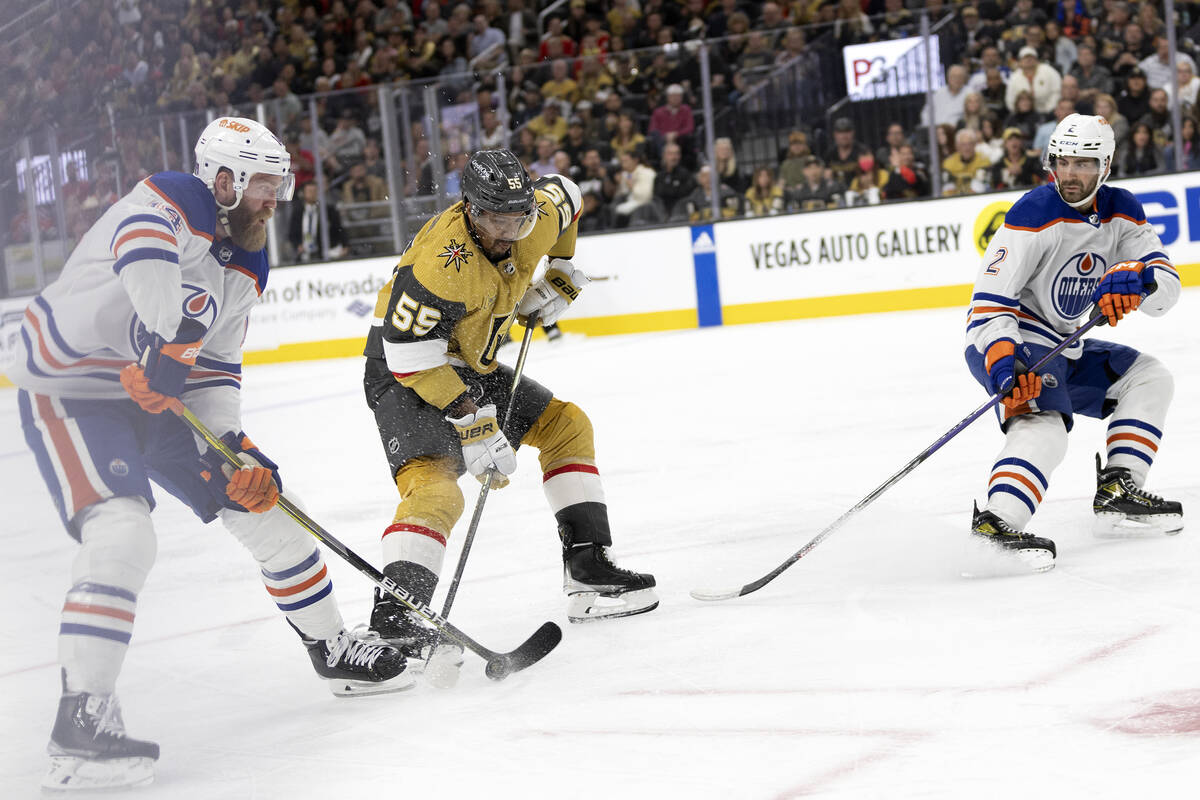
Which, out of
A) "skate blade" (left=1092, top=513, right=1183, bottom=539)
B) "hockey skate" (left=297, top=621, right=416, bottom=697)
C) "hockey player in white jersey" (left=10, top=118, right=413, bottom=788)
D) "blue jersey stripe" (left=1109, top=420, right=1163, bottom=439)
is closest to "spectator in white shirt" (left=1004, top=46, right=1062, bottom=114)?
"blue jersey stripe" (left=1109, top=420, right=1163, bottom=439)

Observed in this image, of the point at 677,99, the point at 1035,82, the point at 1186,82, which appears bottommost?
the point at 1186,82

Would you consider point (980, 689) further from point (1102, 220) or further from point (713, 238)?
point (713, 238)

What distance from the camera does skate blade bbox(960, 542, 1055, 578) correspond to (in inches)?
114

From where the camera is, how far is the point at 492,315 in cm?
286

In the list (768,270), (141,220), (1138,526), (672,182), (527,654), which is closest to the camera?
(141,220)

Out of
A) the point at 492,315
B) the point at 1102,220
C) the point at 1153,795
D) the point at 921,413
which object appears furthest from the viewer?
the point at 921,413

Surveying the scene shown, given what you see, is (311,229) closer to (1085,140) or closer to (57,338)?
(1085,140)

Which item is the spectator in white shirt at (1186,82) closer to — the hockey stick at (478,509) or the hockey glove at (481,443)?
the hockey stick at (478,509)

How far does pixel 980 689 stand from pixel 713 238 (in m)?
6.99

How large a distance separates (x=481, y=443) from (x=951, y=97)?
6725mm

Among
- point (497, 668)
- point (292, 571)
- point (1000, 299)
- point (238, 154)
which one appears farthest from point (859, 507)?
point (238, 154)

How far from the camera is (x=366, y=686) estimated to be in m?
2.58

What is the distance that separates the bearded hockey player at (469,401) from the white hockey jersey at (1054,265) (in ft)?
3.36

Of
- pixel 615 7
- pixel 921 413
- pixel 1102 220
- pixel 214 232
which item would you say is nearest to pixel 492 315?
pixel 214 232
